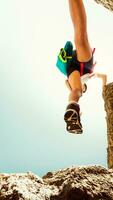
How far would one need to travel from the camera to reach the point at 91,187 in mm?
3305

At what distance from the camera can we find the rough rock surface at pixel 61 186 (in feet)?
10.2

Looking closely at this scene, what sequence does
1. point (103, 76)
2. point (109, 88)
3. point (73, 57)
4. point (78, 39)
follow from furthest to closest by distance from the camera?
1. point (109, 88)
2. point (103, 76)
3. point (73, 57)
4. point (78, 39)

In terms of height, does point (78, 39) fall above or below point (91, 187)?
above

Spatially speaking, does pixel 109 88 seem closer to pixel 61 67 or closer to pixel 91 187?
pixel 61 67

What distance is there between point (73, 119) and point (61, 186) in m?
1.87

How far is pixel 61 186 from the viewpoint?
10.9 feet

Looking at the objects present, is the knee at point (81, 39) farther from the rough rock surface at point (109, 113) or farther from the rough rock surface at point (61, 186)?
the rough rock surface at point (109, 113)

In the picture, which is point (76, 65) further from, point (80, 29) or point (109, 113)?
point (109, 113)

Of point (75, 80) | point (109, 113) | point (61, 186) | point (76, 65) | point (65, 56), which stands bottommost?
point (61, 186)

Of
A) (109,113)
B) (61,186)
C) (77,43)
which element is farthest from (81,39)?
(109,113)

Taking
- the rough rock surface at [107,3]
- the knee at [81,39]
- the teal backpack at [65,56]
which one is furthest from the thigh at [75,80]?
the rough rock surface at [107,3]

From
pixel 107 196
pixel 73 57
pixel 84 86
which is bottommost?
pixel 107 196

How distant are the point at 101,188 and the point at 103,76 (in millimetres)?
2950

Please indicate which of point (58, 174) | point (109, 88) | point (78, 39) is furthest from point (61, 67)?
point (58, 174)
